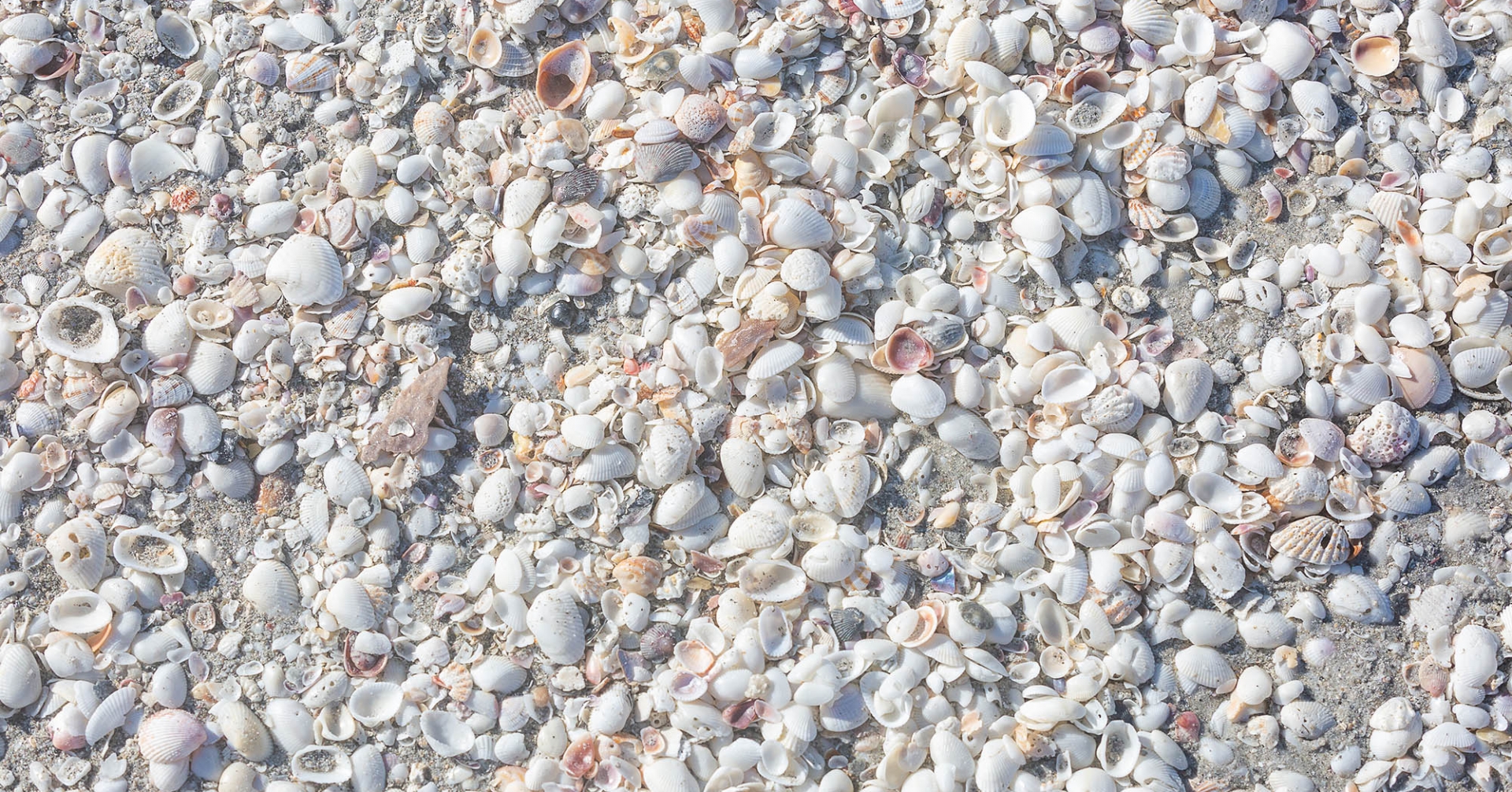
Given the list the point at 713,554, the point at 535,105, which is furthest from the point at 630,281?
the point at 713,554

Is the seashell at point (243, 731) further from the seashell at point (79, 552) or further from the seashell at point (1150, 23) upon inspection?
the seashell at point (1150, 23)

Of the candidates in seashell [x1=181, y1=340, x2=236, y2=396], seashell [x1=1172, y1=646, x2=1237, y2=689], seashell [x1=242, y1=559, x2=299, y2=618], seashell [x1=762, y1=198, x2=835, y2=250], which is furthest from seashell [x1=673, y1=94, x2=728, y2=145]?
seashell [x1=1172, y1=646, x2=1237, y2=689]

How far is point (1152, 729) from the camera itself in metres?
2.12

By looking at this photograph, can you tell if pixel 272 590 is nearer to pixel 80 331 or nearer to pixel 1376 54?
pixel 80 331

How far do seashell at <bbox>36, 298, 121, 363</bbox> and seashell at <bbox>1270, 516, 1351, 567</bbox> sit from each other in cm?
247

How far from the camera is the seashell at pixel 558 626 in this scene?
2090 mm

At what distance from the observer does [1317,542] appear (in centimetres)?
211

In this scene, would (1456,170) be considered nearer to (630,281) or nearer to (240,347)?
(630,281)

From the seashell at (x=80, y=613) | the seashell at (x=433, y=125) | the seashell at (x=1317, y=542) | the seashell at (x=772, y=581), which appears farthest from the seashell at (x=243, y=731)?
the seashell at (x=1317, y=542)

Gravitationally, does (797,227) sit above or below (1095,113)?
below

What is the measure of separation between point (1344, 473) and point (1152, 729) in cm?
66

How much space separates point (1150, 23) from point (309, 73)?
1906 millimetres

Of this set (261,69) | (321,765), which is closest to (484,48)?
(261,69)

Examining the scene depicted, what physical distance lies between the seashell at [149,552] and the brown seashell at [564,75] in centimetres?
123
